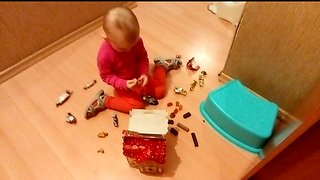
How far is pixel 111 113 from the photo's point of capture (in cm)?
103

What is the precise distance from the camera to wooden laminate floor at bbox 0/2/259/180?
906 mm

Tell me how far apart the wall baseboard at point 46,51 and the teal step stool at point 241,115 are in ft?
2.13

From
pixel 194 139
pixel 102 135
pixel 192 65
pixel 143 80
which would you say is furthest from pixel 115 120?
pixel 192 65

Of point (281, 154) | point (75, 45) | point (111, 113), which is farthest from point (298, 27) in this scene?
point (75, 45)

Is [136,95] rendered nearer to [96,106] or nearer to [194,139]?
[96,106]

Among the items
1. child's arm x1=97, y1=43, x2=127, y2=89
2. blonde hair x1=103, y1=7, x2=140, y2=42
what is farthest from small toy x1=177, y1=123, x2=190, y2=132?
blonde hair x1=103, y1=7, x2=140, y2=42

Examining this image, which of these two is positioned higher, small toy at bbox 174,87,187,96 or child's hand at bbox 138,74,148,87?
child's hand at bbox 138,74,148,87

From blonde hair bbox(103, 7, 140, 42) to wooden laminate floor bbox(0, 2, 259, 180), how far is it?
337 mm

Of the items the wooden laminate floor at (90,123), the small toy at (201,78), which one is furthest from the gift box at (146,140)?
the small toy at (201,78)

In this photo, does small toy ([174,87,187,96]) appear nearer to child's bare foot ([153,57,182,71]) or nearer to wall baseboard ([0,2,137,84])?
child's bare foot ([153,57,182,71])

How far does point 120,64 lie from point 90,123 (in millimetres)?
238

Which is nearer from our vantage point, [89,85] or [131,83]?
[131,83]

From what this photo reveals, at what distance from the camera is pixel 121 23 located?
0.78 metres

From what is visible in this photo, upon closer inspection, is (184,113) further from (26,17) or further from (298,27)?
(26,17)
